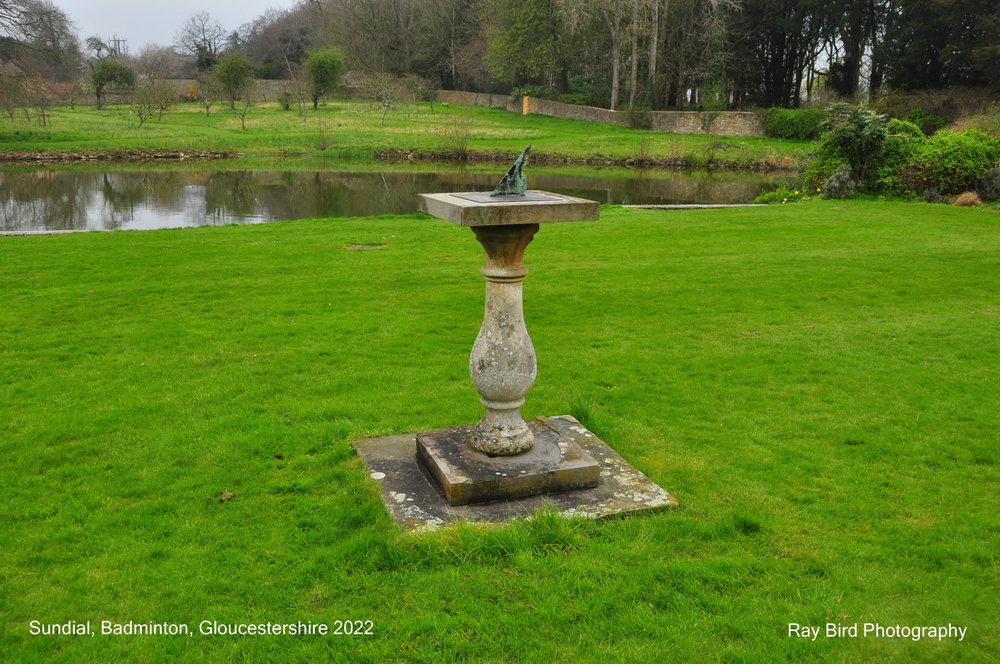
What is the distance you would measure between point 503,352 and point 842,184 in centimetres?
2071

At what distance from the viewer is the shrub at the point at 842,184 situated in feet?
74.0

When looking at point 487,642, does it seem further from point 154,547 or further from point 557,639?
point 154,547

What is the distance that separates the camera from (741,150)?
4641 centimetres

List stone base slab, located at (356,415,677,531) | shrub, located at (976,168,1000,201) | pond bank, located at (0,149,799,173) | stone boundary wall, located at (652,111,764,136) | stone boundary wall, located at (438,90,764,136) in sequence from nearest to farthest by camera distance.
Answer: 1. stone base slab, located at (356,415,677,531)
2. shrub, located at (976,168,1000,201)
3. pond bank, located at (0,149,799,173)
4. stone boundary wall, located at (652,111,764,136)
5. stone boundary wall, located at (438,90,764,136)

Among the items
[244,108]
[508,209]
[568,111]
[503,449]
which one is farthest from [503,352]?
[244,108]

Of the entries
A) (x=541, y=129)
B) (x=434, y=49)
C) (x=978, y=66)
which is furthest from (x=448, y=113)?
(x=978, y=66)

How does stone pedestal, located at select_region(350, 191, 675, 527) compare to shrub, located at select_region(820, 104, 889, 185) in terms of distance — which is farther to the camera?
shrub, located at select_region(820, 104, 889, 185)

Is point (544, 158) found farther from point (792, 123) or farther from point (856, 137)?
point (856, 137)

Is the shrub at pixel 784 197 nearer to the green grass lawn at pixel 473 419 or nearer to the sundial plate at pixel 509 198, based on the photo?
the green grass lawn at pixel 473 419

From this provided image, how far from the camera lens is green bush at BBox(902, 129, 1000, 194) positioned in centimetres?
2116

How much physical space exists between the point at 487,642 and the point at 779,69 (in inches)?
2465

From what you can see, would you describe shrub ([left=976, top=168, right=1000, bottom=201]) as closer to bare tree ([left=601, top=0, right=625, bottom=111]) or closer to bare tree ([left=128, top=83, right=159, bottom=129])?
bare tree ([left=601, top=0, right=625, bottom=111])

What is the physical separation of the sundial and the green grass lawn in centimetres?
24

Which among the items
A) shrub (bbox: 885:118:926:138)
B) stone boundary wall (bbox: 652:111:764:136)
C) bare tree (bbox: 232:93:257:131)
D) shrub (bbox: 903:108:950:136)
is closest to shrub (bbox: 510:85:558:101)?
stone boundary wall (bbox: 652:111:764:136)
